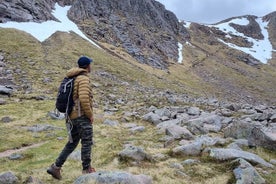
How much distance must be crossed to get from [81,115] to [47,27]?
81826 mm

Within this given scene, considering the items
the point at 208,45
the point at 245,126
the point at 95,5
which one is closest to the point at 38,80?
the point at 245,126

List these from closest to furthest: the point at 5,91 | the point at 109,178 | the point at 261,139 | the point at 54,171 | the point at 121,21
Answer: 1. the point at 109,178
2. the point at 54,171
3. the point at 261,139
4. the point at 5,91
5. the point at 121,21

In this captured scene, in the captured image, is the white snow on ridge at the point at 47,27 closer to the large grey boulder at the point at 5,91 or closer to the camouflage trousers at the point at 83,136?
the large grey boulder at the point at 5,91

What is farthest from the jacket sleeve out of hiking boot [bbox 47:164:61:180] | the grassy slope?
the grassy slope

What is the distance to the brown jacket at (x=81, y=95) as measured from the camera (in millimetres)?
10547

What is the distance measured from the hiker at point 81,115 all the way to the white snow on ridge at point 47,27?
70.5 meters

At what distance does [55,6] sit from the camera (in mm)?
107938

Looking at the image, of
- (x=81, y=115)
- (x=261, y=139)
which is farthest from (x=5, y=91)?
(x=81, y=115)

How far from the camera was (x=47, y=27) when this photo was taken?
88.4 meters

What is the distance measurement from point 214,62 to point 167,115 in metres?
112

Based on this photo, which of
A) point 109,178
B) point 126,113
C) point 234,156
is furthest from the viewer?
point 126,113

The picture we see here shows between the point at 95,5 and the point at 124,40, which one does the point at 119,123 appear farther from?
the point at 95,5

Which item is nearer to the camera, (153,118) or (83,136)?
(83,136)

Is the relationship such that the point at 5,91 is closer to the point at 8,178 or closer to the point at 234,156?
the point at 8,178
